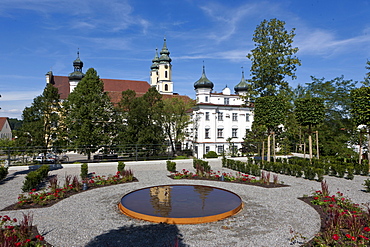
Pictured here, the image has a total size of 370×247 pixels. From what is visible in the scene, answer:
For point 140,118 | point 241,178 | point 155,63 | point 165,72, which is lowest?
point 241,178

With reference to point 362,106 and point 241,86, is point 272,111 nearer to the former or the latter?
point 362,106

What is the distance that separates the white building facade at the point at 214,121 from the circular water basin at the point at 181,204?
2847 cm

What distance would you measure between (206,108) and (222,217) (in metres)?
33.5

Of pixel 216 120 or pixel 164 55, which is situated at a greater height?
pixel 164 55

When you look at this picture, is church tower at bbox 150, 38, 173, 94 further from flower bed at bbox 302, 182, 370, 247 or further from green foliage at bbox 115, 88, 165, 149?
flower bed at bbox 302, 182, 370, 247

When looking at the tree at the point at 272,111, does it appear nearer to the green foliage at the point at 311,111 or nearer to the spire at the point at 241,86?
the green foliage at the point at 311,111

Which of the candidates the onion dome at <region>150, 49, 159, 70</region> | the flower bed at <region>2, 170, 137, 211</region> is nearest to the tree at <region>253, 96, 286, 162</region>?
the flower bed at <region>2, 170, 137, 211</region>

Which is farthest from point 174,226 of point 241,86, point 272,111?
point 241,86

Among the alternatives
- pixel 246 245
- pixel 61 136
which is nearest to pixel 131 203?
pixel 246 245

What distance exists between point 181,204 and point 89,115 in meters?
19.0

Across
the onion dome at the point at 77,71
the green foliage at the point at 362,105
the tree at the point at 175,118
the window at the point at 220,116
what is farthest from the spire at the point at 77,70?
the green foliage at the point at 362,105

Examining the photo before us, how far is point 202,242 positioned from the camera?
20.1ft

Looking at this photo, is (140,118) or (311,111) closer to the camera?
(311,111)

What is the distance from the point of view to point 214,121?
41.0m
